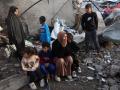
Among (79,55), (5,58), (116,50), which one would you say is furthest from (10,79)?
(116,50)

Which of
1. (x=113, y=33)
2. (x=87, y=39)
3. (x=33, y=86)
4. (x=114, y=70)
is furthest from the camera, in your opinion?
(x=113, y=33)

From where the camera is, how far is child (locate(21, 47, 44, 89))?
30.5ft

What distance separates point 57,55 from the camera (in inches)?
381

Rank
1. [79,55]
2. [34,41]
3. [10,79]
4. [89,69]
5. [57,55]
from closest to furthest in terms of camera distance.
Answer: [10,79] < [57,55] < [89,69] < [79,55] < [34,41]

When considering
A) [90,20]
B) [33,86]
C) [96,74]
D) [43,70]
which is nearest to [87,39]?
[90,20]

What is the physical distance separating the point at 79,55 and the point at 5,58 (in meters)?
2.09

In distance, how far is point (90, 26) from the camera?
1173cm

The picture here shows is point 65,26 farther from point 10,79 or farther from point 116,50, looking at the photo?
point 10,79

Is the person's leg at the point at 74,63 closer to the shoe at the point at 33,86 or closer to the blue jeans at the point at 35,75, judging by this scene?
the blue jeans at the point at 35,75

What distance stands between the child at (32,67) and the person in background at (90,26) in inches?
111

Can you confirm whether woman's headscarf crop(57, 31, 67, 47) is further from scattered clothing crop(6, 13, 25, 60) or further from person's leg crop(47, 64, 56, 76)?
scattered clothing crop(6, 13, 25, 60)

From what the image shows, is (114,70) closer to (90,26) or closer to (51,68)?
(51,68)

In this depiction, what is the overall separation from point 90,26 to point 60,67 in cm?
255

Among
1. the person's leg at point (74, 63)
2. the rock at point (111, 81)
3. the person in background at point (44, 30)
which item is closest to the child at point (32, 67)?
the person's leg at point (74, 63)
